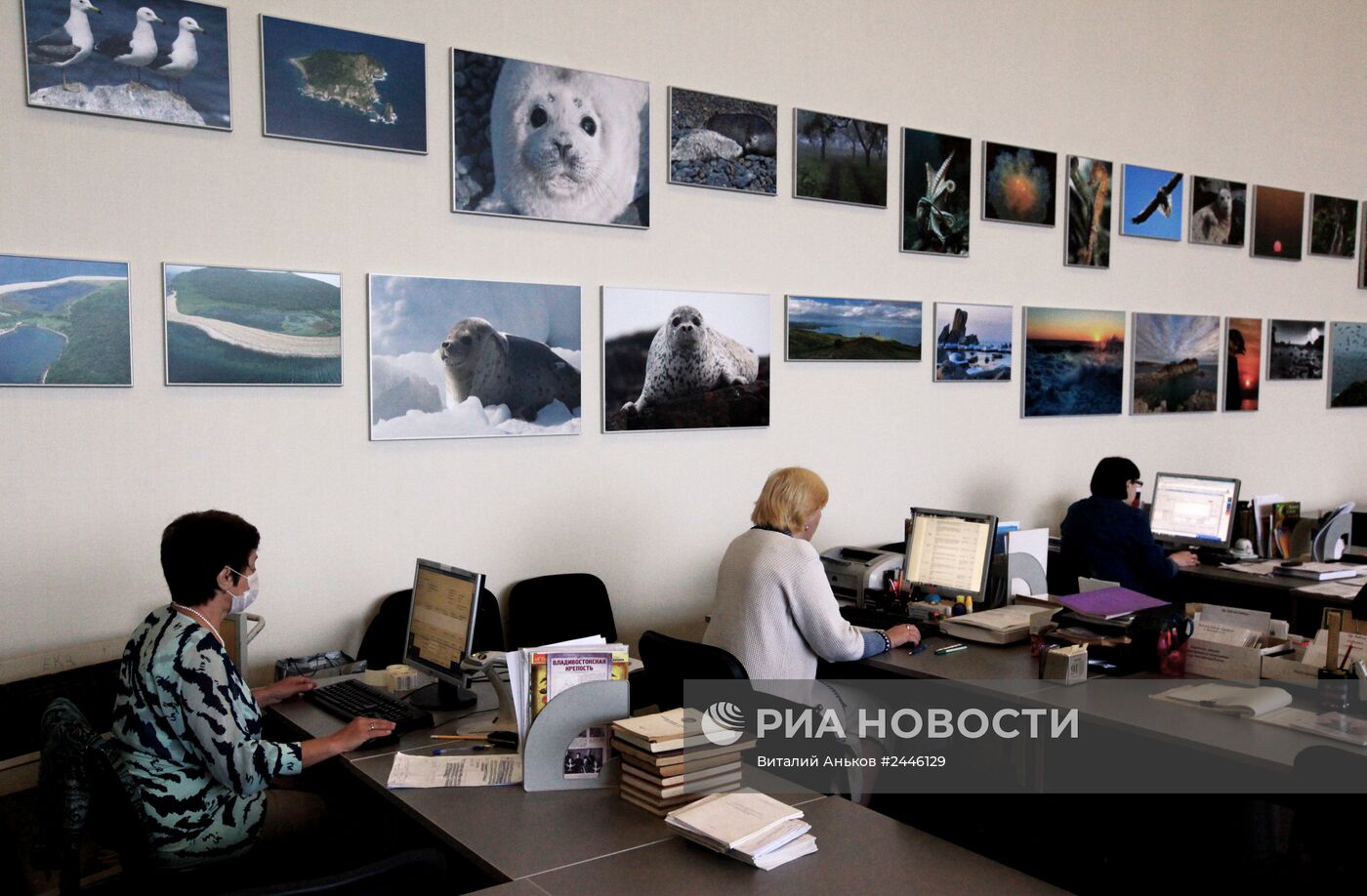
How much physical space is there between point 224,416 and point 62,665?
929 mm

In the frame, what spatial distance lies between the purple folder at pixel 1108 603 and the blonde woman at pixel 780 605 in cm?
77

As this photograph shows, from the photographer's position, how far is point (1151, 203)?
20.9 ft

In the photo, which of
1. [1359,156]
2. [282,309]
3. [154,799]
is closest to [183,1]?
[282,309]

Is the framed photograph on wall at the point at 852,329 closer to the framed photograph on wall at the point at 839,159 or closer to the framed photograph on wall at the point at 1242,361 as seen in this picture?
the framed photograph on wall at the point at 839,159

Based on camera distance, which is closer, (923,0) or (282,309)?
(282,309)

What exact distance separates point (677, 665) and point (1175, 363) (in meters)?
4.83

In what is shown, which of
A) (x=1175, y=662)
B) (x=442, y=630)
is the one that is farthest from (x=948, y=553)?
(x=442, y=630)

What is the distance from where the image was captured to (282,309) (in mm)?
3740

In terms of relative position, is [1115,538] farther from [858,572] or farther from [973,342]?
[858,572]

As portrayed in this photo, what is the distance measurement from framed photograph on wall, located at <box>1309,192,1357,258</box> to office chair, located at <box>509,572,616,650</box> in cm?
581

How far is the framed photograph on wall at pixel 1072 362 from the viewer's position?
5914 millimetres

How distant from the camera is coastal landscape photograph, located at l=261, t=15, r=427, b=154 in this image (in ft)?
12.1

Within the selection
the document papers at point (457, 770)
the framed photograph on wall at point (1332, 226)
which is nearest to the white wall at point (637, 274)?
the framed photograph on wall at point (1332, 226)

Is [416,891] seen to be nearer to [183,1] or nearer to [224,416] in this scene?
[224,416]
